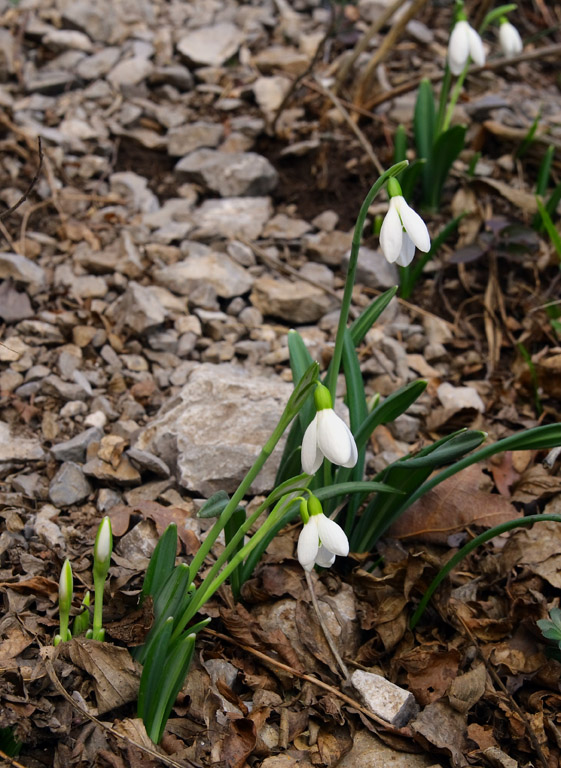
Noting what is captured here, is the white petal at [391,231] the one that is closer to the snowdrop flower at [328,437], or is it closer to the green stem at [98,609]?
the snowdrop flower at [328,437]

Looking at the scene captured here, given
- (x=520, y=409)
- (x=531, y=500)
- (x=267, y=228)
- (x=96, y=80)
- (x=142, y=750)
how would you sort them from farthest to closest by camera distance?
(x=96, y=80)
(x=267, y=228)
(x=520, y=409)
(x=531, y=500)
(x=142, y=750)

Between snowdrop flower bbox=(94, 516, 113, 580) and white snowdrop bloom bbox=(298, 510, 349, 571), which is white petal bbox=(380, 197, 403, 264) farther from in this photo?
snowdrop flower bbox=(94, 516, 113, 580)

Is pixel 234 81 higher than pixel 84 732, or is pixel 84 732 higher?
pixel 234 81

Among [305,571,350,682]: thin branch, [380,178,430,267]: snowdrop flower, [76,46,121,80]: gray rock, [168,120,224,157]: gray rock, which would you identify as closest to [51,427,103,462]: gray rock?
[305,571,350,682]: thin branch

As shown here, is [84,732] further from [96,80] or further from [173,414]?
[96,80]

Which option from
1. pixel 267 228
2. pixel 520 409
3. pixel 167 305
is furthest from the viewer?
pixel 267 228

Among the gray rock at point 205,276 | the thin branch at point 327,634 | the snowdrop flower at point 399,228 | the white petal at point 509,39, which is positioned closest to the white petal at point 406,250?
the snowdrop flower at point 399,228

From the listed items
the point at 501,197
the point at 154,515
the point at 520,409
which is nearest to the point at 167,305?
the point at 154,515

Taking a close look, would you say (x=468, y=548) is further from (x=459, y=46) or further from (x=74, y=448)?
(x=459, y=46)
